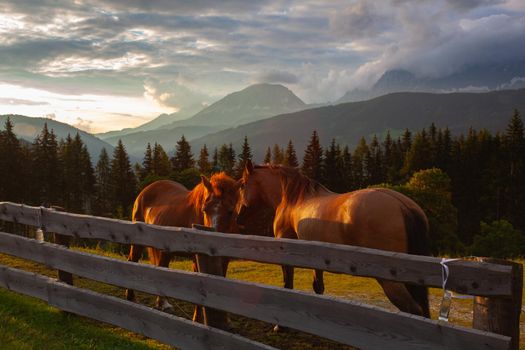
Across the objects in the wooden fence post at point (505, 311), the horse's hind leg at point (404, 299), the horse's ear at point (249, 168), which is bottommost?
the horse's hind leg at point (404, 299)

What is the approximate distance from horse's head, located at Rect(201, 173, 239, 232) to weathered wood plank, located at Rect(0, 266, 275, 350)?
1993 mm

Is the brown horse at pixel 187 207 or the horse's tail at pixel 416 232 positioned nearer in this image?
the horse's tail at pixel 416 232

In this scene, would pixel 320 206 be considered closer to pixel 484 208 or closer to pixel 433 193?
pixel 433 193

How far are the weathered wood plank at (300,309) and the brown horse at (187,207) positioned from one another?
127cm

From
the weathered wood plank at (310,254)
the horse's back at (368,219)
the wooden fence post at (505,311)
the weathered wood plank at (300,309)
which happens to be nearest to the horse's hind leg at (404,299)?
the horse's back at (368,219)

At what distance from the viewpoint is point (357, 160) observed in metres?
88.9

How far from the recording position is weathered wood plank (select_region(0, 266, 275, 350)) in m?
4.92

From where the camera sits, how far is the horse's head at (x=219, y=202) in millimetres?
7297

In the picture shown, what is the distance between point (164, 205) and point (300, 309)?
210 inches

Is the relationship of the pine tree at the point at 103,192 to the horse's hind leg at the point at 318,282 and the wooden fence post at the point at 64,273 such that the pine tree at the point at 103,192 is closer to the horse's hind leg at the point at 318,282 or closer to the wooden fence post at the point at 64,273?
the wooden fence post at the point at 64,273

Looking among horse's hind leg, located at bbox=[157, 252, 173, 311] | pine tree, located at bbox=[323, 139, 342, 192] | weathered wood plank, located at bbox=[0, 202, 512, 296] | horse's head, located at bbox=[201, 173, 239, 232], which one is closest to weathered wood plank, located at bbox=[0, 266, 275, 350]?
weathered wood plank, located at bbox=[0, 202, 512, 296]

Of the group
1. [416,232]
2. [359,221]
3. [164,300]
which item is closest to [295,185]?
[359,221]

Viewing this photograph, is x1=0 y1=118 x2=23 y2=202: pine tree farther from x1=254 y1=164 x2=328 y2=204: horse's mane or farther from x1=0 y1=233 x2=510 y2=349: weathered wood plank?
x1=0 y1=233 x2=510 y2=349: weathered wood plank

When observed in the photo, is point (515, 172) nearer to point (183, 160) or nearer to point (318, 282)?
point (183, 160)
